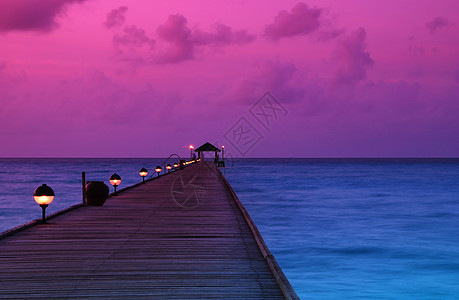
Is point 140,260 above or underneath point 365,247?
underneath

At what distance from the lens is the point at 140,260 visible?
5832 millimetres

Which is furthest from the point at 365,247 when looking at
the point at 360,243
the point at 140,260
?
the point at 140,260

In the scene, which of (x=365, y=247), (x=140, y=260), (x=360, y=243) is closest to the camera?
(x=140, y=260)

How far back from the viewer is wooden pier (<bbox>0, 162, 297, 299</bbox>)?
4.57m

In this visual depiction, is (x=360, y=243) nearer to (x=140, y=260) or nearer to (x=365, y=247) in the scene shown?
(x=365, y=247)

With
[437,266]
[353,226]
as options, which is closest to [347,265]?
[437,266]

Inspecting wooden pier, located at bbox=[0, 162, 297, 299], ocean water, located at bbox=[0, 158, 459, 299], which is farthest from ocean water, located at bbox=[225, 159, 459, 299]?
wooden pier, located at bbox=[0, 162, 297, 299]

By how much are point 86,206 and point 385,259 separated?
8341mm

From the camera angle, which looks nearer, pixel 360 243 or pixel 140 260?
pixel 140 260

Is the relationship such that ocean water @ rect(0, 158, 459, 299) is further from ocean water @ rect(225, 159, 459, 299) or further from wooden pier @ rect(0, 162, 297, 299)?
wooden pier @ rect(0, 162, 297, 299)

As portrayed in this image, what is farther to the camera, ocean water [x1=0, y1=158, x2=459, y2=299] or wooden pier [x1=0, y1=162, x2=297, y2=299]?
ocean water [x1=0, y1=158, x2=459, y2=299]

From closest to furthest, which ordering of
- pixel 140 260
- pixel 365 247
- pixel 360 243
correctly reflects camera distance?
pixel 140 260
pixel 365 247
pixel 360 243

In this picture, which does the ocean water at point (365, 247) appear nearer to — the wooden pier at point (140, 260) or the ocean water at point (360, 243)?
the ocean water at point (360, 243)

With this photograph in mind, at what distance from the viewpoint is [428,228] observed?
18.4 metres
